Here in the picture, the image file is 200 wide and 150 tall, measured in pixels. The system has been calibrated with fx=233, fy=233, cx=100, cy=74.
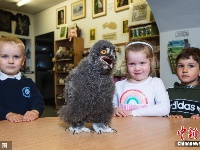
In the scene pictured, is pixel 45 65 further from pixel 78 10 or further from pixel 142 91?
pixel 142 91

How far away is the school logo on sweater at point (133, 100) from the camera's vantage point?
114 centimetres

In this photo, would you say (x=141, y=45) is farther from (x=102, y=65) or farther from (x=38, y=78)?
(x=38, y=78)

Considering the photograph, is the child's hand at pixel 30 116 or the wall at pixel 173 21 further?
the wall at pixel 173 21

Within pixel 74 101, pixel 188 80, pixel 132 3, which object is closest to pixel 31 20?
pixel 132 3

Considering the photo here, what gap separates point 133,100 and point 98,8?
4.12 meters

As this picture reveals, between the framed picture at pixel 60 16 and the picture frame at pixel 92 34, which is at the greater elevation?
the framed picture at pixel 60 16

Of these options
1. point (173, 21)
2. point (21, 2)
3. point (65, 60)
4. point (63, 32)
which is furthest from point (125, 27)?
point (21, 2)

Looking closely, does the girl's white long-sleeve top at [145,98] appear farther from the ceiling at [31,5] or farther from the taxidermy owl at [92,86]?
the ceiling at [31,5]

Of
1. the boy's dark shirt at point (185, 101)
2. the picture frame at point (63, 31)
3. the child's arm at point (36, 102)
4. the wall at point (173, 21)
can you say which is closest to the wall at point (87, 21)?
the picture frame at point (63, 31)

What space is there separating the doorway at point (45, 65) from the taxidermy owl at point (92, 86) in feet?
18.5

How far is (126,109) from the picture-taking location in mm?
1146

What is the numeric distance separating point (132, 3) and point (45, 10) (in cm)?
315

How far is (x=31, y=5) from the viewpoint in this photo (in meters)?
6.01

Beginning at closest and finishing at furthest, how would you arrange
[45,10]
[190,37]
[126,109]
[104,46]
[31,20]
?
[104,46] → [126,109] → [190,37] → [45,10] → [31,20]
